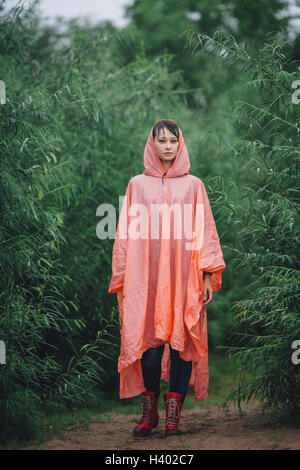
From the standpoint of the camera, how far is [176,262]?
324 centimetres

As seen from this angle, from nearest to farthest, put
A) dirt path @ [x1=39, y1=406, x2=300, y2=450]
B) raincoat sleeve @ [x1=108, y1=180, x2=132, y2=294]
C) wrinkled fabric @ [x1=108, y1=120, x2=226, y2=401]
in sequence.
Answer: dirt path @ [x1=39, y1=406, x2=300, y2=450] → wrinkled fabric @ [x1=108, y1=120, x2=226, y2=401] → raincoat sleeve @ [x1=108, y1=180, x2=132, y2=294]

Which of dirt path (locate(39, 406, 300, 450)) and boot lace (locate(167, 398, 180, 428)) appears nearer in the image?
dirt path (locate(39, 406, 300, 450))

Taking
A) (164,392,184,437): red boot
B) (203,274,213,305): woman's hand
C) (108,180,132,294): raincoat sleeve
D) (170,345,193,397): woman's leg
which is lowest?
(164,392,184,437): red boot

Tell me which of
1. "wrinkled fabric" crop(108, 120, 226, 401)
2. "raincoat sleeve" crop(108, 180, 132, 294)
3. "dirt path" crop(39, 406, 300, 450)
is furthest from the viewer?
"raincoat sleeve" crop(108, 180, 132, 294)

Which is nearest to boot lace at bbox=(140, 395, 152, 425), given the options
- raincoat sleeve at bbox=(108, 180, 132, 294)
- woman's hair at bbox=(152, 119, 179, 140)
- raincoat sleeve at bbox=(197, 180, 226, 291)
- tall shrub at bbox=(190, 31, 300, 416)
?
tall shrub at bbox=(190, 31, 300, 416)

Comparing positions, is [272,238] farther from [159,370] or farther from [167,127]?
[159,370]

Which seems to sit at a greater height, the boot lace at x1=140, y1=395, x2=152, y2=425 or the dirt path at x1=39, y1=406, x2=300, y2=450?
the boot lace at x1=140, y1=395, x2=152, y2=425

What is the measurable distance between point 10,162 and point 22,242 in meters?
0.51

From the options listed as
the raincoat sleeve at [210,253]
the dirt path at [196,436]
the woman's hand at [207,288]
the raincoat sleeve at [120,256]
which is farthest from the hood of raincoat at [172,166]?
the dirt path at [196,436]

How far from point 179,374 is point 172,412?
221mm

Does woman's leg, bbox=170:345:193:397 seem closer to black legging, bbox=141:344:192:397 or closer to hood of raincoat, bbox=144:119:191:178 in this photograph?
black legging, bbox=141:344:192:397

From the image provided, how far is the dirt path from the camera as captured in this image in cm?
292

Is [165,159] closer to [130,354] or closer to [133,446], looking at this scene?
[130,354]

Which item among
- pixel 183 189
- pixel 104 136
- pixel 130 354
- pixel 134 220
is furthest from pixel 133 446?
pixel 104 136
